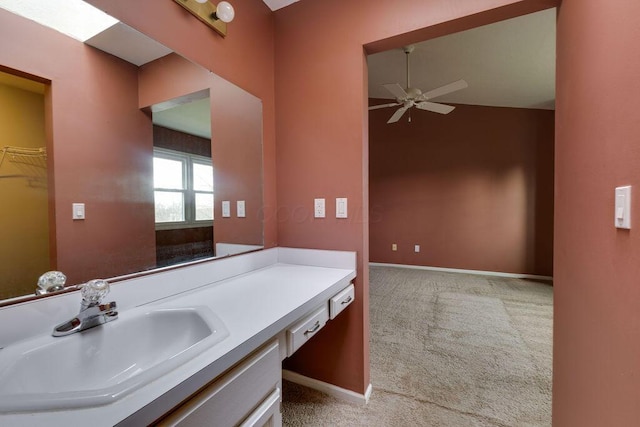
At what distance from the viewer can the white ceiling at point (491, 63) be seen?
251 cm

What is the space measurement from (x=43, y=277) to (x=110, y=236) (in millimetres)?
236

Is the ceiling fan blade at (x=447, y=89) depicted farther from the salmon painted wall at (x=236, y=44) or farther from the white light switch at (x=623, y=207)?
the white light switch at (x=623, y=207)

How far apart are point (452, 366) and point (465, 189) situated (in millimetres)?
3379

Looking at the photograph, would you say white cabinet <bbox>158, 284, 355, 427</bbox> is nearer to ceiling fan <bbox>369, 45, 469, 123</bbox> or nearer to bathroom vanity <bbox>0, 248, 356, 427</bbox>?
bathroom vanity <bbox>0, 248, 356, 427</bbox>

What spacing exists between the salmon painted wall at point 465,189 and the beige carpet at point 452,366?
1098 mm

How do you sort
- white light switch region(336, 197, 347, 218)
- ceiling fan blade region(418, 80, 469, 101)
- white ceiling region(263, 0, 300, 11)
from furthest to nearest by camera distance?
1. ceiling fan blade region(418, 80, 469, 101)
2. white ceiling region(263, 0, 300, 11)
3. white light switch region(336, 197, 347, 218)

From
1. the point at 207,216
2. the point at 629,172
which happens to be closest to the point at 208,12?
the point at 207,216

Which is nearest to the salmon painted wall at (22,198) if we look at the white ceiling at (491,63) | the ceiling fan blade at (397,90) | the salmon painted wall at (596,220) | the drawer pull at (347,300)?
the drawer pull at (347,300)

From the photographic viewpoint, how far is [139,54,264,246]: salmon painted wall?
1.21 meters

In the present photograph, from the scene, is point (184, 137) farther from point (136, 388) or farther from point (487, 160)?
point (487, 160)

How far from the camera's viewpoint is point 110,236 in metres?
1.02

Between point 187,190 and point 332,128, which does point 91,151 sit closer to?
point 187,190

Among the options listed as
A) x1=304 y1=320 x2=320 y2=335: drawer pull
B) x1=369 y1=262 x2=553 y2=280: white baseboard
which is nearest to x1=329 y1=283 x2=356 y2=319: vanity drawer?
x1=304 y1=320 x2=320 y2=335: drawer pull

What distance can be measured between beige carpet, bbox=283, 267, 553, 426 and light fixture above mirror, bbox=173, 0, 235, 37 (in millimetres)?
2176
